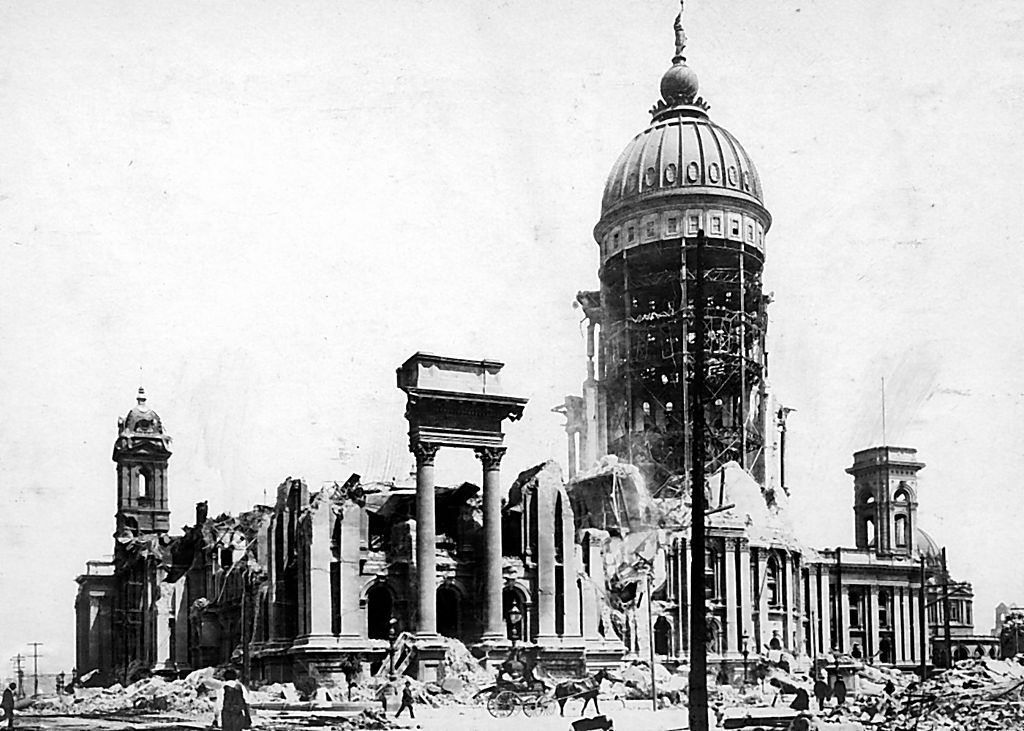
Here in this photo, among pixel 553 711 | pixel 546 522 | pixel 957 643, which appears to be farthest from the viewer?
pixel 957 643

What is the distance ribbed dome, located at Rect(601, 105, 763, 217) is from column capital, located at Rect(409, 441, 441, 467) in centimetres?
3833

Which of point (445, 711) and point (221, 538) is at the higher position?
point (221, 538)

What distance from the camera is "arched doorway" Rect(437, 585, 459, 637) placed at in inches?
2191

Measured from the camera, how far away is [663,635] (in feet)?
240

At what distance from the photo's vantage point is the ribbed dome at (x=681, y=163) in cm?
8694

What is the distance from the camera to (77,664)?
90125 millimetres

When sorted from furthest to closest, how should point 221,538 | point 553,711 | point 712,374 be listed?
point 712,374
point 221,538
point 553,711

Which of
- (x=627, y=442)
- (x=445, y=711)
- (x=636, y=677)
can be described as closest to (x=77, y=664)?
(x=627, y=442)

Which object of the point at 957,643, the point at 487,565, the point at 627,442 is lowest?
the point at 957,643

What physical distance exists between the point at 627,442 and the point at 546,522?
32.2 m

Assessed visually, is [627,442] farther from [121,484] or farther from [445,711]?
[445,711]

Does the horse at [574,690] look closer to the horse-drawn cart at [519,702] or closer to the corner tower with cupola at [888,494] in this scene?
the horse-drawn cart at [519,702]

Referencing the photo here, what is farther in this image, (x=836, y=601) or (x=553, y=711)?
(x=836, y=601)

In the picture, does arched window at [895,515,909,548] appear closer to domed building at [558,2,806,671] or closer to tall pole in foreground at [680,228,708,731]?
domed building at [558,2,806,671]
